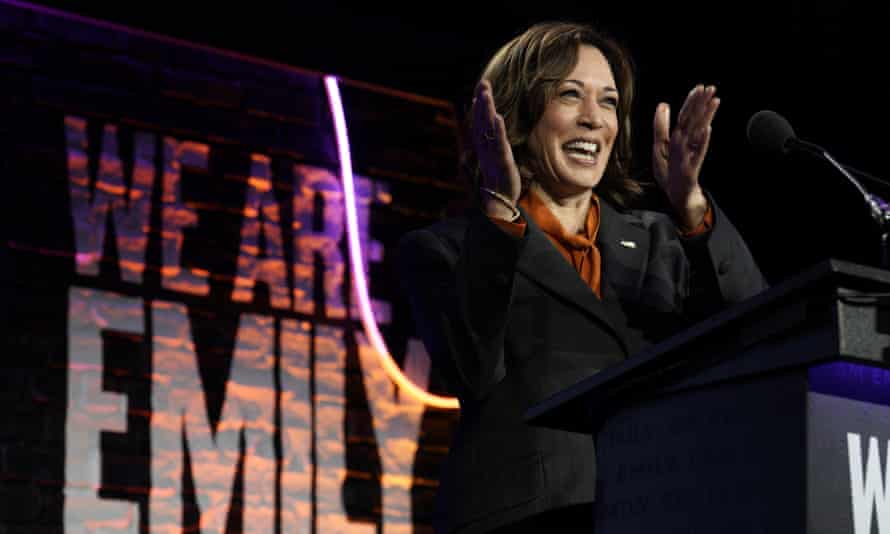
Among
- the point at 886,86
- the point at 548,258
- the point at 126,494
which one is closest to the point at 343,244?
the point at 126,494

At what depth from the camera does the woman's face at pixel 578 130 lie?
6.34 feet

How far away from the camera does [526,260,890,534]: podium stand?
1071 mm

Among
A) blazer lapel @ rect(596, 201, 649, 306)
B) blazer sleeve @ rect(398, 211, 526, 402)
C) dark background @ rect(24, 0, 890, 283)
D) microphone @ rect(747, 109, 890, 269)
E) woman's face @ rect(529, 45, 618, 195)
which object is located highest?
dark background @ rect(24, 0, 890, 283)

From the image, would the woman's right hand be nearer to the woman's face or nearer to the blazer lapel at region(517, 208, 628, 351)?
the blazer lapel at region(517, 208, 628, 351)

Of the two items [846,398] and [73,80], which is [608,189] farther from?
[73,80]

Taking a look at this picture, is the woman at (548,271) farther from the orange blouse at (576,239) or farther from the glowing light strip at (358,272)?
the glowing light strip at (358,272)

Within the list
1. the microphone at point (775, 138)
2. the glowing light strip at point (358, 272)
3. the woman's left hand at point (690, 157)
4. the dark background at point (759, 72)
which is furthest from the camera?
the glowing light strip at point (358, 272)

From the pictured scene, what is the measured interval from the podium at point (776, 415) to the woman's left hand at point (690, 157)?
60cm

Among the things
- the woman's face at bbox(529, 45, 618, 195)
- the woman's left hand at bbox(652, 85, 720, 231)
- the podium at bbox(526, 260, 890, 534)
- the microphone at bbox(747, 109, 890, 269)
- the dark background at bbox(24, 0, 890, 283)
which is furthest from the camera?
the dark background at bbox(24, 0, 890, 283)

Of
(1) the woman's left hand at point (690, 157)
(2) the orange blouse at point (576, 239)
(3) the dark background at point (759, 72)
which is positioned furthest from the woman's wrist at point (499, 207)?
(3) the dark background at point (759, 72)

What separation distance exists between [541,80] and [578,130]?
0.37 feet

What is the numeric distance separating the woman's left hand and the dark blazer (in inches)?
1.5

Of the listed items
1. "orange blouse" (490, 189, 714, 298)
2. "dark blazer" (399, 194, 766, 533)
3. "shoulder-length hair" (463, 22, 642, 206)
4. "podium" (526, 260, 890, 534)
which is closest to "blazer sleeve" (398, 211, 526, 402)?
"dark blazer" (399, 194, 766, 533)

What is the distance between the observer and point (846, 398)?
111cm
